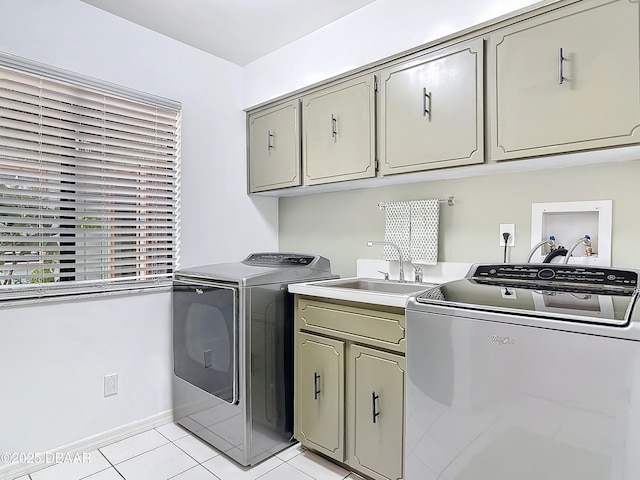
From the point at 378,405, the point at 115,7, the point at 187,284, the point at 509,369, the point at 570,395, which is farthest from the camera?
the point at 187,284

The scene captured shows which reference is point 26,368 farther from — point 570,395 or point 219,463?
point 570,395

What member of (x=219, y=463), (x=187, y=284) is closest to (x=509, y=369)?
(x=219, y=463)

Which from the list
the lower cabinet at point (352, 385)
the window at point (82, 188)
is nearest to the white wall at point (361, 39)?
the window at point (82, 188)

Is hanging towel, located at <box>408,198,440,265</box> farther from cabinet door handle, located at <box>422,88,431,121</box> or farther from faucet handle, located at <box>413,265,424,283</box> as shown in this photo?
cabinet door handle, located at <box>422,88,431,121</box>

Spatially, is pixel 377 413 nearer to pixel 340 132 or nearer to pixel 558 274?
pixel 558 274

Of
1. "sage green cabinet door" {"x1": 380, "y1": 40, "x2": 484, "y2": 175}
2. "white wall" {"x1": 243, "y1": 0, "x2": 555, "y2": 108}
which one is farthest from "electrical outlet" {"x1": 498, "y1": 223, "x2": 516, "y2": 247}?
"white wall" {"x1": 243, "y1": 0, "x2": 555, "y2": 108}

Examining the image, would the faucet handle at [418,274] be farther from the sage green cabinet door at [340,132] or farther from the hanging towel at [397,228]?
the sage green cabinet door at [340,132]

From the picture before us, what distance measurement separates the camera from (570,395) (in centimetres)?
115

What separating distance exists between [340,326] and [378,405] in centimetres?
39

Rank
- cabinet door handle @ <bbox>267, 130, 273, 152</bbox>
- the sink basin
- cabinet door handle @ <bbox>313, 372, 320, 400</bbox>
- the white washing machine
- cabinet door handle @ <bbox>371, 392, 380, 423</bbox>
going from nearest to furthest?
1. the white washing machine
2. cabinet door handle @ <bbox>371, 392, 380, 423</bbox>
3. cabinet door handle @ <bbox>313, 372, 320, 400</bbox>
4. the sink basin
5. cabinet door handle @ <bbox>267, 130, 273, 152</bbox>

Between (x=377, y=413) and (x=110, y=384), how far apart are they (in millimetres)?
1523

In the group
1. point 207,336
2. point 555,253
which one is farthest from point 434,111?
point 207,336

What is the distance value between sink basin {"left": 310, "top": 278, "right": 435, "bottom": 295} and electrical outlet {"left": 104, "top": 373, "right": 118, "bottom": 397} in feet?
4.21

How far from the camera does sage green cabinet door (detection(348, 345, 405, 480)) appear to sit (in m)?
1.71
